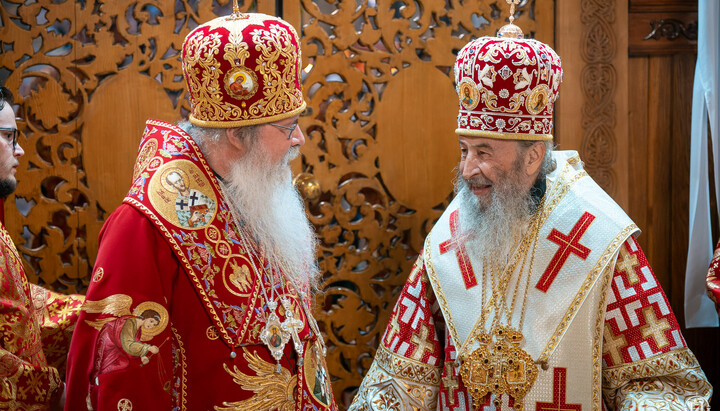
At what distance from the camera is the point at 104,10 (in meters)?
3.63

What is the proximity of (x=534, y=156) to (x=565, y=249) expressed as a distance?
37 cm

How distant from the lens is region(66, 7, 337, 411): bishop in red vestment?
2.33m

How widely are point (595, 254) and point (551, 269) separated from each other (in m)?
0.17

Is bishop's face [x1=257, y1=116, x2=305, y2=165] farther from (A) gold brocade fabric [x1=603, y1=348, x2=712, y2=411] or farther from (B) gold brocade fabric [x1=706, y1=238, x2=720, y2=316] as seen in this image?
(B) gold brocade fabric [x1=706, y1=238, x2=720, y2=316]

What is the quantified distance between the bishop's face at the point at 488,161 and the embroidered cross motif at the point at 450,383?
2.27 ft

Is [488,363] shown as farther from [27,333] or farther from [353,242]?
[27,333]

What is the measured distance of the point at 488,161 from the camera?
116 inches

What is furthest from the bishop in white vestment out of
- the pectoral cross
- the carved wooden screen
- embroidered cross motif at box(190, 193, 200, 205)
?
embroidered cross motif at box(190, 193, 200, 205)

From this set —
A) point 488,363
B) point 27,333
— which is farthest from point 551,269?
point 27,333

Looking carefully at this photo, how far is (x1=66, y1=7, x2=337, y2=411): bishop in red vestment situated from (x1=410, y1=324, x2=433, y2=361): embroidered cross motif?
1.31ft

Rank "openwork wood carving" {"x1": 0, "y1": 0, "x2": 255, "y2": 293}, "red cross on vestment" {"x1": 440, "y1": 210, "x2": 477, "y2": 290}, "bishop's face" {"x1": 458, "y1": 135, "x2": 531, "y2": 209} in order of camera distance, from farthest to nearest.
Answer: "openwork wood carving" {"x1": 0, "y1": 0, "x2": 255, "y2": 293} → "red cross on vestment" {"x1": 440, "y1": 210, "x2": 477, "y2": 290} → "bishop's face" {"x1": 458, "y1": 135, "x2": 531, "y2": 209}

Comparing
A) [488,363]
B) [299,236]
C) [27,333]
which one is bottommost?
[488,363]

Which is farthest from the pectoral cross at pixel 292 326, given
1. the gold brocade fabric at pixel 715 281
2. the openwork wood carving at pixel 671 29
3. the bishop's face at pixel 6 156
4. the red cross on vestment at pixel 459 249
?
the openwork wood carving at pixel 671 29

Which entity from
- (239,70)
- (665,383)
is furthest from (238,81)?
(665,383)
